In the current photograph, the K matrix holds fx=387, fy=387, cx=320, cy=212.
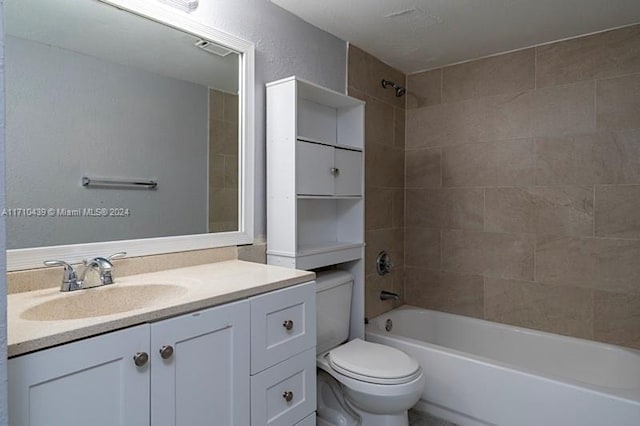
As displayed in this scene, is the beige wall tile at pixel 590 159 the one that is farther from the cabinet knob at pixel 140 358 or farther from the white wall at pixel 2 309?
the white wall at pixel 2 309

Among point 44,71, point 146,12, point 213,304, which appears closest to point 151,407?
point 213,304

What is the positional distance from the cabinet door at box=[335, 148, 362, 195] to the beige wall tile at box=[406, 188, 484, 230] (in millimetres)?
908

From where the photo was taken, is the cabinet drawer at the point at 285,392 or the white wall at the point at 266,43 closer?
the cabinet drawer at the point at 285,392

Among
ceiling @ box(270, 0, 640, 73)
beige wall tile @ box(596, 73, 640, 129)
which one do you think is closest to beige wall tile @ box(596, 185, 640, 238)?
beige wall tile @ box(596, 73, 640, 129)

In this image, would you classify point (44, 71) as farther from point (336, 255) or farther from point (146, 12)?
point (336, 255)

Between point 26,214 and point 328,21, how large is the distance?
173cm

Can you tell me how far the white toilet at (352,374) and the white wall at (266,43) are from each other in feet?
1.84

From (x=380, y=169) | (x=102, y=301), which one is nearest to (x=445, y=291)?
(x=380, y=169)

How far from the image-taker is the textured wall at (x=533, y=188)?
2238 mm

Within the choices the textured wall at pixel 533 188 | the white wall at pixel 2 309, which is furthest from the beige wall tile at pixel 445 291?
the white wall at pixel 2 309

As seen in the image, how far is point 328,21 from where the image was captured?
7.11 ft

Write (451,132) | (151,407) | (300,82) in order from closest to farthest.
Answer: (151,407) → (300,82) → (451,132)

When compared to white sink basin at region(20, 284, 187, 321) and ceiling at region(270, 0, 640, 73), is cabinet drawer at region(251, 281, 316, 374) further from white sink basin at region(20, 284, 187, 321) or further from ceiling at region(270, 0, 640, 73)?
ceiling at region(270, 0, 640, 73)

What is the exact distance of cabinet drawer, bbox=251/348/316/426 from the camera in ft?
4.34
